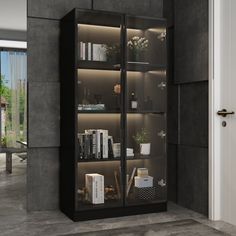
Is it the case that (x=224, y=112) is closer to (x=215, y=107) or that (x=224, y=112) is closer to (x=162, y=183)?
(x=215, y=107)

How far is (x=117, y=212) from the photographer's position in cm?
390

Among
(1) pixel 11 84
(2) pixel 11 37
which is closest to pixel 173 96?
(2) pixel 11 37

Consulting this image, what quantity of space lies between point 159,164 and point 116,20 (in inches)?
61.5

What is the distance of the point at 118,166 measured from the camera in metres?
3.94

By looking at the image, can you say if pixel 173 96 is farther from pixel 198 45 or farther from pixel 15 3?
pixel 15 3

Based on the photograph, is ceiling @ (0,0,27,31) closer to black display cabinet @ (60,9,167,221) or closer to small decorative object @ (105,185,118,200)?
black display cabinet @ (60,9,167,221)

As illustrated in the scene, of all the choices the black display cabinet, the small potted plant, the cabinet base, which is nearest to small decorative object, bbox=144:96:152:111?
the black display cabinet

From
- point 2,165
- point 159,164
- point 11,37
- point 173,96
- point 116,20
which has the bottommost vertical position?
point 2,165

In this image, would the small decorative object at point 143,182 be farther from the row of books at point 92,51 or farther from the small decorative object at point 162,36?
the small decorative object at point 162,36

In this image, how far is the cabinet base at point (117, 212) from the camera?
148 inches

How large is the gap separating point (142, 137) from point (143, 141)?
5cm

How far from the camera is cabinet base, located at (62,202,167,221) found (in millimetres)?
3750

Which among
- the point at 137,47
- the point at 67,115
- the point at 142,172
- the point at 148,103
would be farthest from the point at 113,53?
the point at 142,172

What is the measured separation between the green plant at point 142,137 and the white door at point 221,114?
2.21ft
